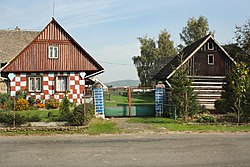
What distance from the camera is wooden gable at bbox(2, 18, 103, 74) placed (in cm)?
2541

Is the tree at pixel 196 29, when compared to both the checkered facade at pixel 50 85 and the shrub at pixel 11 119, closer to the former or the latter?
the checkered facade at pixel 50 85

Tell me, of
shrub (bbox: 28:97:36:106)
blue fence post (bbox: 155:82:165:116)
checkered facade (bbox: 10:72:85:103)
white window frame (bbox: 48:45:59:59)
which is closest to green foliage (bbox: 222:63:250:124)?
blue fence post (bbox: 155:82:165:116)

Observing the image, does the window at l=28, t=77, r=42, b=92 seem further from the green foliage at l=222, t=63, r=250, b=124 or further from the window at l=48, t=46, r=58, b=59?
the green foliage at l=222, t=63, r=250, b=124

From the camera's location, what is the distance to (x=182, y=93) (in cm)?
1841

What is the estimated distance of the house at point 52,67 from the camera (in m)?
25.3

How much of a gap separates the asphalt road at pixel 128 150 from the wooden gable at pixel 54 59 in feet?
40.2

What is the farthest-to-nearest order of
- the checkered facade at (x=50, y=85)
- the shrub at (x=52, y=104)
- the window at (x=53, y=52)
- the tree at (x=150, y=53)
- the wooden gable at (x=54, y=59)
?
the tree at (x=150, y=53)
the window at (x=53, y=52)
the wooden gable at (x=54, y=59)
the checkered facade at (x=50, y=85)
the shrub at (x=52, y=104)

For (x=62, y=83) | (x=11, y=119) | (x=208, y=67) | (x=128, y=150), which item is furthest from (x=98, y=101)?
(x=208, y=67)

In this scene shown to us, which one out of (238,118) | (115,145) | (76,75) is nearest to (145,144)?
(115,145)

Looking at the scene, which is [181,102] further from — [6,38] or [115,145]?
[6,38]

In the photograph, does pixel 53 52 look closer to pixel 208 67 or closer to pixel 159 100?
pixel 159 100

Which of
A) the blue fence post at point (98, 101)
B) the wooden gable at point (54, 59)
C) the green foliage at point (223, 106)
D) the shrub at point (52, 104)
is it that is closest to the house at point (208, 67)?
the green foliage at point (223, 106)

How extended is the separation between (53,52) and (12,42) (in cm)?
1346

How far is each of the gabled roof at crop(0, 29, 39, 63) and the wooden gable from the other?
8.44m
